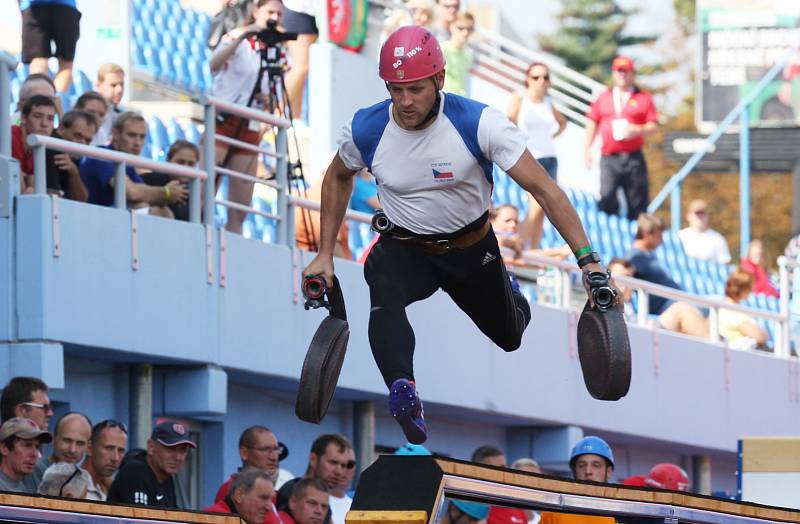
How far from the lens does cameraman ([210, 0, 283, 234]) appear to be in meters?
13.0

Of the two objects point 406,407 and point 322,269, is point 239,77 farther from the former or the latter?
point 406,407

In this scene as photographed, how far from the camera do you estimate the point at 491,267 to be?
7.88 meters

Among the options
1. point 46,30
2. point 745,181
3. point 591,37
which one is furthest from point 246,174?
point 591,37

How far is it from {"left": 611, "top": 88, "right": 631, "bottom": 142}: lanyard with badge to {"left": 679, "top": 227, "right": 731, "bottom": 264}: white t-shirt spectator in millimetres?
2665

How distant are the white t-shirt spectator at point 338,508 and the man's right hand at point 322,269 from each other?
2.93m

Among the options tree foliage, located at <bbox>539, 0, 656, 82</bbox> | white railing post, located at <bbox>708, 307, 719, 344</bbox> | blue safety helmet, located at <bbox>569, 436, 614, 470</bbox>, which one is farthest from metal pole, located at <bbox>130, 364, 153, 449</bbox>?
tree foliage, located at <bbox>539, 0, 656, 82</bbox>

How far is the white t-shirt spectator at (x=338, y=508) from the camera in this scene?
10492 mm

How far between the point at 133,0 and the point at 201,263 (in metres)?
6.72

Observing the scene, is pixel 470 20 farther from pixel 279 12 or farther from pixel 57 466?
pixel 57 466

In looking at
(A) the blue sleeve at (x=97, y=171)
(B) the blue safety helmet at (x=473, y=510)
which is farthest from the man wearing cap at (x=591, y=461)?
(A) the blue sleeve at (x=97, y=171)

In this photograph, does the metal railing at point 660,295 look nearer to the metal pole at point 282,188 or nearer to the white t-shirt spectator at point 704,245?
the metal pole at point 282,188

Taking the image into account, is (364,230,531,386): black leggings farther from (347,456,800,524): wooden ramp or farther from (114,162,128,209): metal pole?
(114,162,128,209): metal pole

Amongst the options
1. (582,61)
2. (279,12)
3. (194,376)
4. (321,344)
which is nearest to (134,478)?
(321,344)

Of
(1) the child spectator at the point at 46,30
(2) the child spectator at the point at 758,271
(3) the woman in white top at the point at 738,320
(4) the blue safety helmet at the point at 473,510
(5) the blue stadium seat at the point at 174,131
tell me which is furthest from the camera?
(2) the child spectator at the point at 758,271
